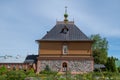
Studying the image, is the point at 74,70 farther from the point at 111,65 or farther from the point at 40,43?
the point at 111,65

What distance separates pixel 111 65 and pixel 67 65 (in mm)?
12722

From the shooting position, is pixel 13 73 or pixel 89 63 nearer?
pixel 13 73

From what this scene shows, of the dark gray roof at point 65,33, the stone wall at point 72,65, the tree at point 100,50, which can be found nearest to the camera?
the stone wall at point 72,65

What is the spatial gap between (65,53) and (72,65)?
2064 mm

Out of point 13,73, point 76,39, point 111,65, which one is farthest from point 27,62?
point 13,73

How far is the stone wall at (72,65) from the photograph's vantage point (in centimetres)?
4241

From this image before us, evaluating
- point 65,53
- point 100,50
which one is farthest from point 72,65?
point 100,50

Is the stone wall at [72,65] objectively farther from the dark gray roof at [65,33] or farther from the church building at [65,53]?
the dark gray roof at [65,33]

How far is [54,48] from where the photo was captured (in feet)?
142

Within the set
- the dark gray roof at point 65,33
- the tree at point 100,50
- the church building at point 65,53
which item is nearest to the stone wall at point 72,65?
the church building at point 65,53

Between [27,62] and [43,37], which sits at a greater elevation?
[43,37]

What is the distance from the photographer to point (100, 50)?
63.9 m

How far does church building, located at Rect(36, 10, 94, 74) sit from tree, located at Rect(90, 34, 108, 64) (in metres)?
18.2

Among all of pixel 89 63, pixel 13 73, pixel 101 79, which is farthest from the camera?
pixel 89 63
